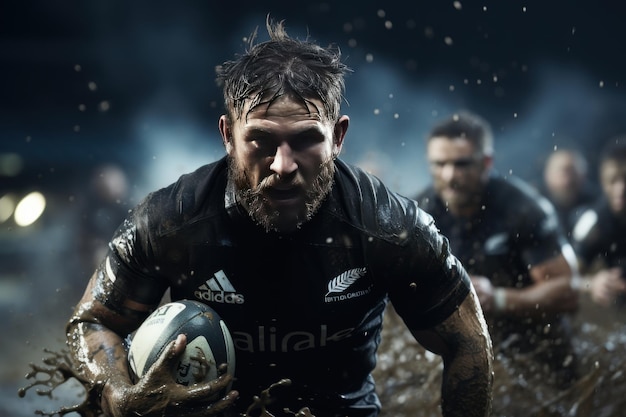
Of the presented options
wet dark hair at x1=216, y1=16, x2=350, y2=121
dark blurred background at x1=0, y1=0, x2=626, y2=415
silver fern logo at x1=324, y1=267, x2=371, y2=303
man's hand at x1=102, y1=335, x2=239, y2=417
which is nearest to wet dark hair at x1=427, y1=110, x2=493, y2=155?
wet dark hair at x1=216, y1=16, x2=350, y2=121

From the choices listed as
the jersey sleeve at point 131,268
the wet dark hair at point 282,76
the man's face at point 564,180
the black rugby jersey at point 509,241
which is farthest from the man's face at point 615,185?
the jersey sleeve at point 131,268

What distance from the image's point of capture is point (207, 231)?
139 inches

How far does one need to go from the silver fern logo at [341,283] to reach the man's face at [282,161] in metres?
0.29

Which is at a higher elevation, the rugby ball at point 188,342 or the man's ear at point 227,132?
the man's ear at point 227,132

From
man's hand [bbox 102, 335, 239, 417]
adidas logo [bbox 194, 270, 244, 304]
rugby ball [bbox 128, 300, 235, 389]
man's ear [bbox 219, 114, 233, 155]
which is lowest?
man's hand [bbox 102, 335, 239, 417]

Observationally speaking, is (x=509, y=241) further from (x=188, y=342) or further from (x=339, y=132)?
(x=188, y=342)

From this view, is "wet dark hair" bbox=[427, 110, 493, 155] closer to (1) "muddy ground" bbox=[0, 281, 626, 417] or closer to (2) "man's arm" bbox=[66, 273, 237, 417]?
(1) "muddy ground" bbox=[0, 281, 626, 417]

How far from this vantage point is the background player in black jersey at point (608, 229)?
8031 millimetres

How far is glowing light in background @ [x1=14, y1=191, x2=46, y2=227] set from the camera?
13297 mm

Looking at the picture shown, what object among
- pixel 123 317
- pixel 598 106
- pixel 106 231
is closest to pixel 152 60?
pixel 106 231

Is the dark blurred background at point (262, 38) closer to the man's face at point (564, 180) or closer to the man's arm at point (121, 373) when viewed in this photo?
the man's face at point (564, 180)

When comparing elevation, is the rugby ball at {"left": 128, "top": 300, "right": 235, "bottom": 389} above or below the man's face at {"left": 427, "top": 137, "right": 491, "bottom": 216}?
below

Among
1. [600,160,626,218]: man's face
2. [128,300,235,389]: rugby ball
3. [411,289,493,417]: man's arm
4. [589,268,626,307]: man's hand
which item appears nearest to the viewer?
[128,300,235,389]: rugby ball

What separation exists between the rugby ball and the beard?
0.43 meters
